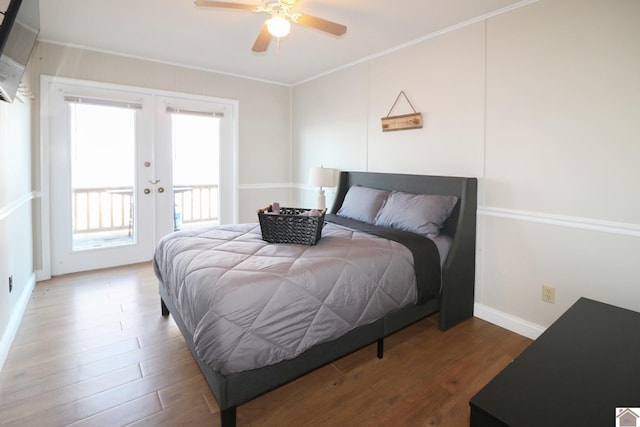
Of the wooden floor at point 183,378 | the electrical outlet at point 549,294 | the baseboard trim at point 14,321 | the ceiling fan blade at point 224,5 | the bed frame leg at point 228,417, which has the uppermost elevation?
the ceiling fan blade at point 224,5

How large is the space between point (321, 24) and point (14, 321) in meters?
3.12

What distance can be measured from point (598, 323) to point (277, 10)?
8.56 feet

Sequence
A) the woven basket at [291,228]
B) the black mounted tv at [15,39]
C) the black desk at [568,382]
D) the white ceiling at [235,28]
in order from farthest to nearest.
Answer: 1. the white ceiling at [235,28]
2. the woven basket at [291,228]
3. the black mounted tv at [15,39]
4. the black desk at [568,382]

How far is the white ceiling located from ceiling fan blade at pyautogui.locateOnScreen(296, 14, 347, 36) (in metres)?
0.34

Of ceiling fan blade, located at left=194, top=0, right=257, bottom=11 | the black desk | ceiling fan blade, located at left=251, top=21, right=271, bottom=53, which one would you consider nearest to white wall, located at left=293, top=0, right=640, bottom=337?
the black desk

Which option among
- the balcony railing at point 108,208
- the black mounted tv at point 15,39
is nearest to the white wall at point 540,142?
the black mounted tv at point 15,39

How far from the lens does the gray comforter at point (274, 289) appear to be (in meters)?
1.52

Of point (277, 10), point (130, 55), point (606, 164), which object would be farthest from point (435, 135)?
point (130, 55)

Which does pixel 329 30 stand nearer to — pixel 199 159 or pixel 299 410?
pixel 299 410

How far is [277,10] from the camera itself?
2.19 m

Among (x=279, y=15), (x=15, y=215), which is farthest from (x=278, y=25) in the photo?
(x=15, y=215)

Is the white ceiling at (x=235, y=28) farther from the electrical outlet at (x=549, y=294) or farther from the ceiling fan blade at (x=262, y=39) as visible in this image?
the electrical outlet at (x=549, y=294)

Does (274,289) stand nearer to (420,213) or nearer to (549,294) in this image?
(420,213)

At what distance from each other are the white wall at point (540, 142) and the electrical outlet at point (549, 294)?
0.12 feet
